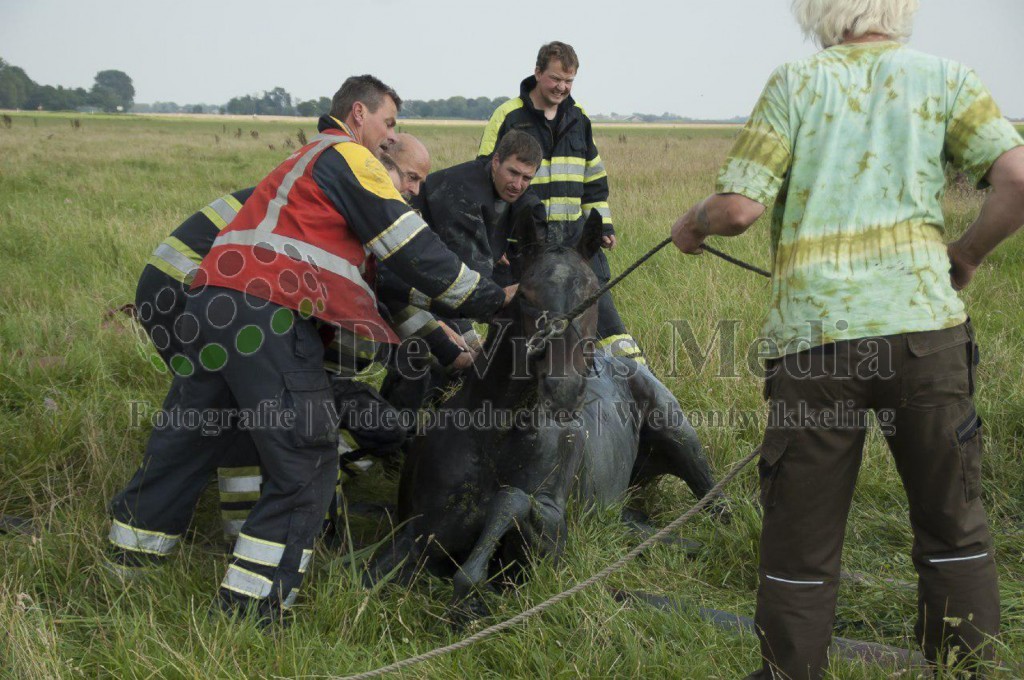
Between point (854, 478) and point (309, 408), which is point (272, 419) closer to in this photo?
point (309, 408)

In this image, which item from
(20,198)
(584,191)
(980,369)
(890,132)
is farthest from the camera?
(20,198)

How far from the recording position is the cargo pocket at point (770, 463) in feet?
8.71

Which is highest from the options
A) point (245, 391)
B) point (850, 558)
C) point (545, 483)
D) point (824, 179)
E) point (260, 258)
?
point (824, 179)

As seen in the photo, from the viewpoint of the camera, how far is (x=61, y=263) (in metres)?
8.95

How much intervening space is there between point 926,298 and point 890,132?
0.51 meters

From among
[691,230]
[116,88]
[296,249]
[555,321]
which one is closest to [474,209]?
[296,249]

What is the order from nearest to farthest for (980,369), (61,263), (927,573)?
(927,573), (980,369), (61,263)

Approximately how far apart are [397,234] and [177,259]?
176 cm

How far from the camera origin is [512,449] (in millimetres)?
3564

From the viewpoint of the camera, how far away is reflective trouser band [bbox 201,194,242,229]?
4531 mm

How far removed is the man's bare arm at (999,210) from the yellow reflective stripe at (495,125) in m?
Answer: 4.15

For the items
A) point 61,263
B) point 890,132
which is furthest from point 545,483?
point 61,263

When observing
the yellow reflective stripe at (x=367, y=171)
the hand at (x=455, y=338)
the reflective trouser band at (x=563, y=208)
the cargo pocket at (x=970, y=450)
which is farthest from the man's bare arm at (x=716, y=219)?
the reflective trouser band at (x=563, y=208)

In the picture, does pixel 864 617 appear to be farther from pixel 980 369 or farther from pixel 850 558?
pixel 980 369
